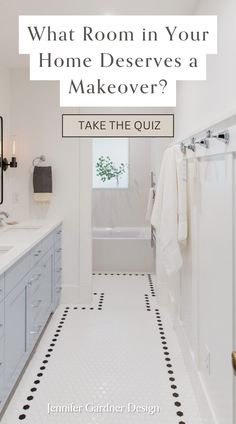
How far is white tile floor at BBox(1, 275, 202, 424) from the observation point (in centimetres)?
175

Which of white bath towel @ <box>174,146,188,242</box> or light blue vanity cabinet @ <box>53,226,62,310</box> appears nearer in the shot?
white bath towel @ <box>174,146,188,242</box>

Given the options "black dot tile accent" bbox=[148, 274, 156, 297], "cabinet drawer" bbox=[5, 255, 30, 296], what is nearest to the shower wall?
"black dot tile accent" bbox=[148, 274, 156, 297]

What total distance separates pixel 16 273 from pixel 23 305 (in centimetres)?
26

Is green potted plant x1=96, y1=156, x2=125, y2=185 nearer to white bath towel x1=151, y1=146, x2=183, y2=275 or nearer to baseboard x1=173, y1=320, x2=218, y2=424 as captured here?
white bath towel x1=151, y1=146, x2=183, y2=275

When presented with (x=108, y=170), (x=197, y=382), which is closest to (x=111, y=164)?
(x=108, y=170)

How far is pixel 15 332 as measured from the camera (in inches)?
72.6

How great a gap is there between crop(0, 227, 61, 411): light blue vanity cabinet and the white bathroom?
1 centimetres

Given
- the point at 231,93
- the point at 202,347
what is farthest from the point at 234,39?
the point at 202,347

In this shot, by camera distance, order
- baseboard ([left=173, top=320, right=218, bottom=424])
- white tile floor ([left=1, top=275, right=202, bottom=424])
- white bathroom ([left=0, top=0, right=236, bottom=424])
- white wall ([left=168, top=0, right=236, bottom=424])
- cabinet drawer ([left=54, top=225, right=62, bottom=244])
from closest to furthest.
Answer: white wall ([left=168, top=0, right=236, bottom=424])
white bathroom ([left=0, top=0, right=236, bottom=424])
baseboard ([left=173, top=320, right=218, bottom=424])
white tile floor ([left=1, top=275, right=202, bottom=424])
cabinet drawer ([left=54, top=225, right=62, bottom=244])

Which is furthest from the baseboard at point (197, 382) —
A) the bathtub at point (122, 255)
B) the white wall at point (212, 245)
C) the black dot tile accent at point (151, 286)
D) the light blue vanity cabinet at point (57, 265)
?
the bathtub at point (122, 255)

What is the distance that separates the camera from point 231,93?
140 centimetres

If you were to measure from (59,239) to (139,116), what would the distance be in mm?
1516

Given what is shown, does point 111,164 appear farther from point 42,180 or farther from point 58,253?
point 58,253

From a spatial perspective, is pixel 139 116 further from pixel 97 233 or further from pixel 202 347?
pixel 97 233
